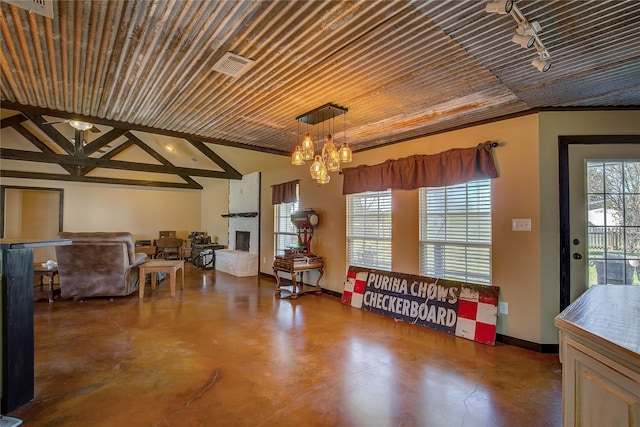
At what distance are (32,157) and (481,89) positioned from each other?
26.3 feet

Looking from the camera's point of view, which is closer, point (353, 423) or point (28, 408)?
point (353, 423)

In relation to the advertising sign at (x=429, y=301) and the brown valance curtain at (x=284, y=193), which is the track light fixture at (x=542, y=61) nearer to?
the advertising sign at (x=429, y=301)

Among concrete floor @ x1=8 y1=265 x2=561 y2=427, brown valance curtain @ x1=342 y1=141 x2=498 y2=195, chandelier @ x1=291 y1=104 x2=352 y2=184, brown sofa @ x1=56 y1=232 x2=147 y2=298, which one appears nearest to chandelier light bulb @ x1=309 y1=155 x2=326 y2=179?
chandelier @ x1=291 y1=104 x2=352 y2=184

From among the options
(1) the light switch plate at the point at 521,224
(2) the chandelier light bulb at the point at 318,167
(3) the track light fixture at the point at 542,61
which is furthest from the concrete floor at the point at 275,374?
(3) the track light fixture at the point at 542,61

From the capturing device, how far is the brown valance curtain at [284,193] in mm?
6121

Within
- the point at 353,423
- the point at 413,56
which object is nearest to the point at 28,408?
the point at 353,423

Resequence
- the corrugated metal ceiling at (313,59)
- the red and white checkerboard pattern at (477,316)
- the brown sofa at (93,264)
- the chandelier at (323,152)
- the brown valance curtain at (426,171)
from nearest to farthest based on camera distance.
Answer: the corrugated metal ceiling at (313,59), the chandelier at (323,152), the red and white checkerboard pattern at (477,316), the brown valance curtain at (426,171), the brown sofa at (93,264)

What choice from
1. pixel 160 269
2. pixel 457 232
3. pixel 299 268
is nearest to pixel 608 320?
pixel 457 232

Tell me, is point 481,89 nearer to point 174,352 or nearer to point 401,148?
point 401,148

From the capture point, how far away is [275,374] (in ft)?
8.53

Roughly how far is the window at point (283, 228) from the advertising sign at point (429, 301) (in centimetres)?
198

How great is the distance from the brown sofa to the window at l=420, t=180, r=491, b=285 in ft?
15.2

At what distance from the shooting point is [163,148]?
8.49m

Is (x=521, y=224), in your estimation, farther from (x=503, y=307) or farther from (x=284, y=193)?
(x=284, y=193)
